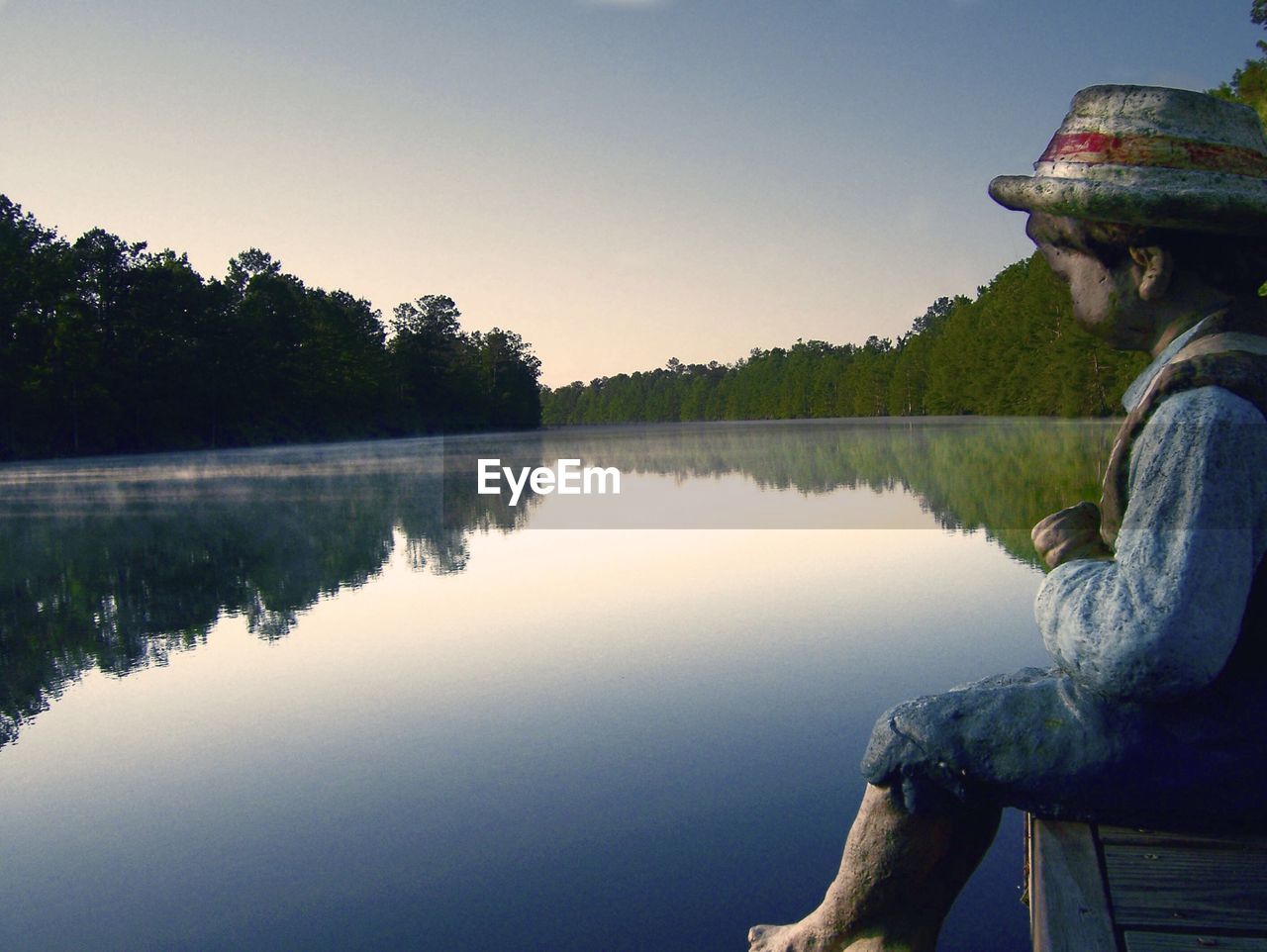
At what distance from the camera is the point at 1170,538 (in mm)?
1603

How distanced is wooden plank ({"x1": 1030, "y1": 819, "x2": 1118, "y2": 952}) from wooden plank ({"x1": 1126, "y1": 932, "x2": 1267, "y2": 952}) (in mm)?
39

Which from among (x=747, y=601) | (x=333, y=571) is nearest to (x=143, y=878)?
(x=747, y=601)

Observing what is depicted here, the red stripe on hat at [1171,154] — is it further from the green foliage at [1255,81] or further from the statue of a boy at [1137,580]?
the green foliage at [1255,81]

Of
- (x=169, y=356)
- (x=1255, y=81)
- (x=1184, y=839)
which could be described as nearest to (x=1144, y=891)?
(x=1184, y=839)

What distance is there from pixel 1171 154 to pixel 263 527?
1324cm

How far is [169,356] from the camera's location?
5662cm

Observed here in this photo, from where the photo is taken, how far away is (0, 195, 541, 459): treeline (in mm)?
48219

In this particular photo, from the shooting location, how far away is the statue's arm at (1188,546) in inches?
62.8

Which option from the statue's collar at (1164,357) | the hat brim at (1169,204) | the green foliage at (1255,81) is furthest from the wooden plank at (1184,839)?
the green foliage at (1255,81)

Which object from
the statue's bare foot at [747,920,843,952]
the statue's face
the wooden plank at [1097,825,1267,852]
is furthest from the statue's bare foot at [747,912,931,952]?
the statue's face

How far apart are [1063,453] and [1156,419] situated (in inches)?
900

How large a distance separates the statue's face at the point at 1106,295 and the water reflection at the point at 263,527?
5.10 meters

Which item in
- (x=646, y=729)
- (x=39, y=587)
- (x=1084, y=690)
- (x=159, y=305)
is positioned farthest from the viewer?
(x=159, y=305)

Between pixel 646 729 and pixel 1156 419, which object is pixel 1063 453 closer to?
pixel 646 729
